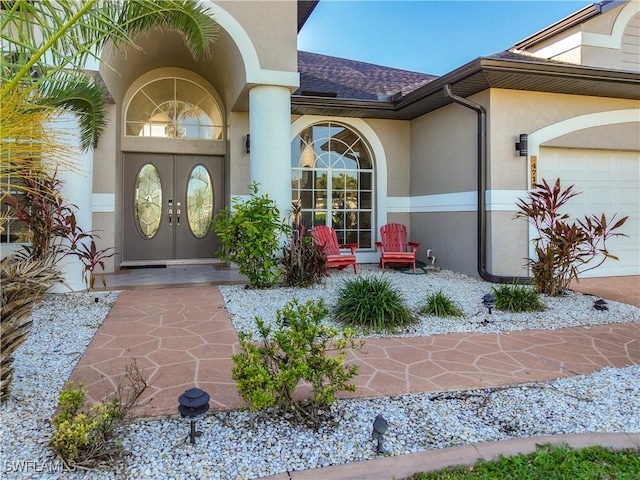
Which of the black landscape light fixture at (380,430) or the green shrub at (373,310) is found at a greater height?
the green shrub at (373,310)

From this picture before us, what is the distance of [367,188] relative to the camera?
31.7ft

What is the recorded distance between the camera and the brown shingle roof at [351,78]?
9391mm

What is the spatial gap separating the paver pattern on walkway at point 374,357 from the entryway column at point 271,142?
2.56m

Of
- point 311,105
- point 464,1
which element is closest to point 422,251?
→ point 311,105

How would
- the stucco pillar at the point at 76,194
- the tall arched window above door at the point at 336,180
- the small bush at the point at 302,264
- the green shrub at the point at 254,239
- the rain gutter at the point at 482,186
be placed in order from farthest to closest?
the tall arched window above door at the point at 336,180, the rain gutter at the point at 482,186, the small bush at the point at 302,264, the green shrub at the point at 254,239, the stucco pillar at the point at 76,194

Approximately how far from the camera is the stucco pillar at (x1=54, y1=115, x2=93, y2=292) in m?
5.93

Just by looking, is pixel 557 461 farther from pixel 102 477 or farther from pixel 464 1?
pixel 464 1

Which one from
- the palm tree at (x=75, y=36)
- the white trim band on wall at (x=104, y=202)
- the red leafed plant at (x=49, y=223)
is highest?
the palm tree at (x=75, y=36)

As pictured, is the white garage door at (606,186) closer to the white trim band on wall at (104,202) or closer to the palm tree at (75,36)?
the palm tree at (75,36)

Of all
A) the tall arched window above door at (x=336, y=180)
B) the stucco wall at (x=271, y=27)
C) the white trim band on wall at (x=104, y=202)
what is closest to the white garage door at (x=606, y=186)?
the tall arched window above door at (x=336, y=180)

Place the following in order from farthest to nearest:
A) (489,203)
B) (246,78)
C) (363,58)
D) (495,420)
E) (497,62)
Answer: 1. (363,58)
2. (489,203)
3. (246,78)
4. (497,62)
5. (495,420)

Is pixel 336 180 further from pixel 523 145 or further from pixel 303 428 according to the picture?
pixel 303 428

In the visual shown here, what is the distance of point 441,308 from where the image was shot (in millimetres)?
5086

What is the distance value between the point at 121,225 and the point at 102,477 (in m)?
7.39
